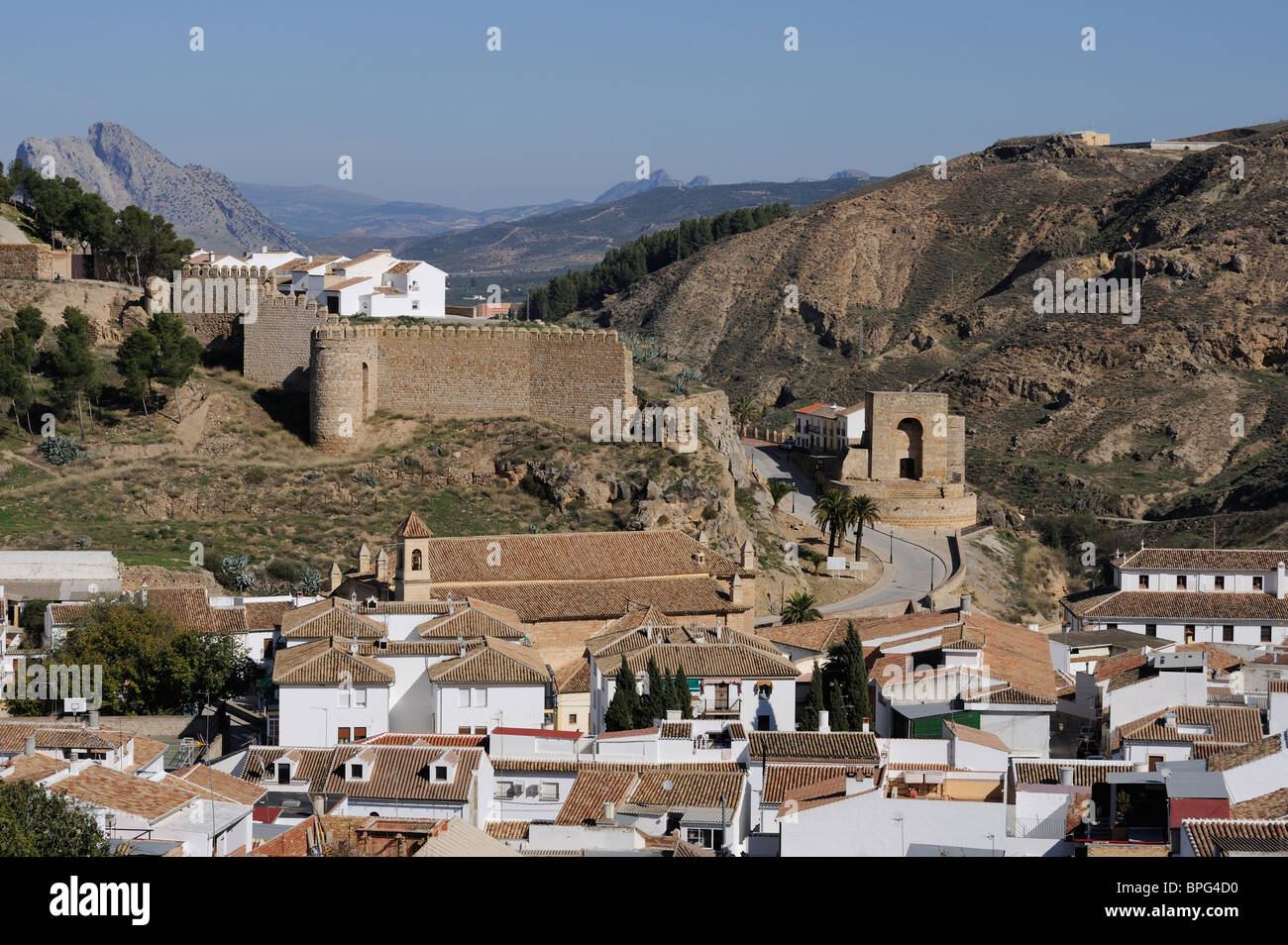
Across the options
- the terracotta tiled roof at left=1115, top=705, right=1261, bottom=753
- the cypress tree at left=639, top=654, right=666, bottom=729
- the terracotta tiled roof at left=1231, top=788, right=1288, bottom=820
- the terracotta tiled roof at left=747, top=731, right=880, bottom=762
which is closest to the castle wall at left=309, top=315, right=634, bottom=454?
the cypress tree at left=639, top=654, right=666, bottom=729

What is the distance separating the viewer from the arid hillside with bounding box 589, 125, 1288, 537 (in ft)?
234

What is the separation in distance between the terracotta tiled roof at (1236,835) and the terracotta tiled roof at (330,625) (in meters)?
16.5

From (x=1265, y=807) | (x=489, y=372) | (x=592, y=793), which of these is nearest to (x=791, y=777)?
(x=592, y=793)

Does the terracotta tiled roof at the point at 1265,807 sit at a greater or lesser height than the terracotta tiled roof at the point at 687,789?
greater

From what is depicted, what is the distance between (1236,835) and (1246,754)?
5.71 m

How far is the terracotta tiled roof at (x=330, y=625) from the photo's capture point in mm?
29969

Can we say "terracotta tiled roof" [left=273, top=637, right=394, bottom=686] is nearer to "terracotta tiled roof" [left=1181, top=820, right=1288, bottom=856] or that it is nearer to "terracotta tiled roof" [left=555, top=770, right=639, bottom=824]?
"terracotta tiled roof" [left=555, top=770, right=639, bottom=824]

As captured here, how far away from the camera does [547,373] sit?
44.7 metres

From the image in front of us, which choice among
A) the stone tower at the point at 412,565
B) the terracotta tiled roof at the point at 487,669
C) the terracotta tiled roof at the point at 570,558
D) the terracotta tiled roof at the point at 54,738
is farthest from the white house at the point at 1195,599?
the terracotta tiled roof at the point at 54,738

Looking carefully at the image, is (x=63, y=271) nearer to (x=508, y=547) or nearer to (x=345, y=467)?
(x=345, y=467)

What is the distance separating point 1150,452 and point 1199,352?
8.10 m

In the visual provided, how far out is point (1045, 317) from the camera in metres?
87.1

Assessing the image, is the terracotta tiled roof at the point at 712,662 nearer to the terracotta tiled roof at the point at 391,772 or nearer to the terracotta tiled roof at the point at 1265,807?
the terracotta tiled roof at the point at 391,772
